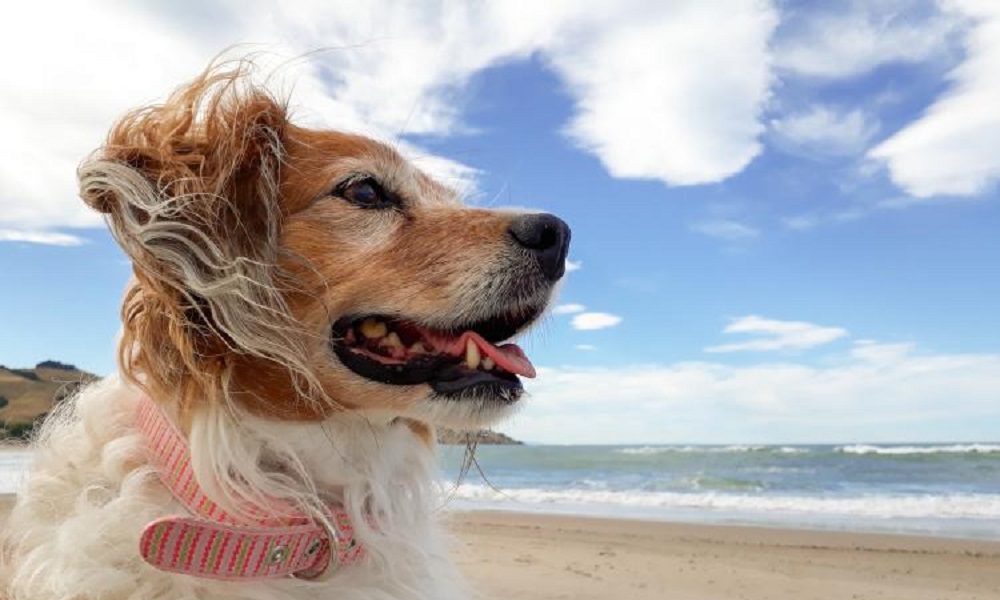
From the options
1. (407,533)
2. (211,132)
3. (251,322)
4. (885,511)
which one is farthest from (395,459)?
(885,511)

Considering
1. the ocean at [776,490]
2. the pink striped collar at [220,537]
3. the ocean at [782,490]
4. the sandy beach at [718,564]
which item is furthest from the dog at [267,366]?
the sandy beach at [718,564]

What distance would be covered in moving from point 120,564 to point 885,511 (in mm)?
14603

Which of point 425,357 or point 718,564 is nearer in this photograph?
point 425,357

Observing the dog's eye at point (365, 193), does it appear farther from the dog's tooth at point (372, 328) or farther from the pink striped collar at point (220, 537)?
the pink striped collar at point (220, 537)

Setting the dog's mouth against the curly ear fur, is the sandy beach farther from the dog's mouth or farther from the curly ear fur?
the curly ear fur

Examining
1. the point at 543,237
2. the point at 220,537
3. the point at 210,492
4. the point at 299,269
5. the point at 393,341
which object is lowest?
the point at 220,537

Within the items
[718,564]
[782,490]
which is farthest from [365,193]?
[782,490]

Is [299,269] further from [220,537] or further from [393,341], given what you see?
[220,537]

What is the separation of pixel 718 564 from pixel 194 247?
7190 millimetres

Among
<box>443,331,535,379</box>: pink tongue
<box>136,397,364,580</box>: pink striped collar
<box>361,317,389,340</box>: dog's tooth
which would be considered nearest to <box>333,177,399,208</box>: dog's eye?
<box>361,317,389,340</box>: dog's tooth

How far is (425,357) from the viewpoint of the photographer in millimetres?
2523

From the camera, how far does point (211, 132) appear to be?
99.7 inches

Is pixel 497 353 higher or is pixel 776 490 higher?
pixel 497 353

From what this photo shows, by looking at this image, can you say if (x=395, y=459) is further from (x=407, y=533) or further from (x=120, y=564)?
(x=120, y=564)
